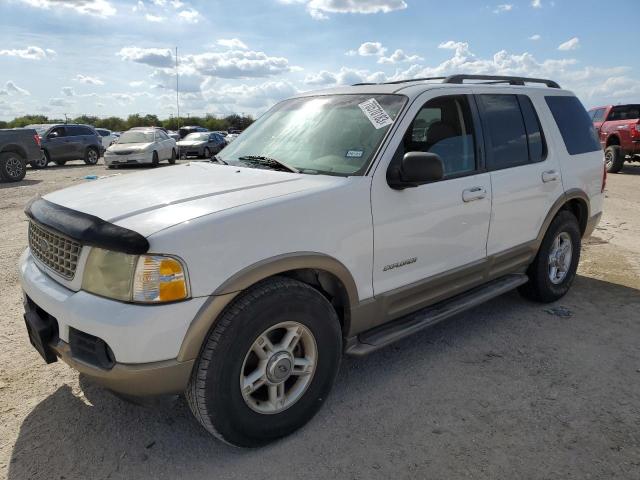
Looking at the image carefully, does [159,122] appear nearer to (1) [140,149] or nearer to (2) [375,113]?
(1) [140,149]

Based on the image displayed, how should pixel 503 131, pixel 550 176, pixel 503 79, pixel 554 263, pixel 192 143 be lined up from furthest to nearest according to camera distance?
pixel 192 143 < pixel 554 263 < pixel 503 79 < pixel 550 176 < pixel 503 131

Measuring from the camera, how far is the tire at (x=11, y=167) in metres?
14.4

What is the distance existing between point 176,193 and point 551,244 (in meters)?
3.31

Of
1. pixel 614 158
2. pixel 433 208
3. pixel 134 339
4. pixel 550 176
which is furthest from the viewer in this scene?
pixel 614 158

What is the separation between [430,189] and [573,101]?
2.55m

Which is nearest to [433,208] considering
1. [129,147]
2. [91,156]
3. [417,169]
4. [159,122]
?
[417,169]

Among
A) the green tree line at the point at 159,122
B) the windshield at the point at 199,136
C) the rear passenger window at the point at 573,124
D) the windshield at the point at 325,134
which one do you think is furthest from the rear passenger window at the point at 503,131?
the green tree line at the point at 159,122

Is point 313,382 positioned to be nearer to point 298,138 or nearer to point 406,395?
point 406,395

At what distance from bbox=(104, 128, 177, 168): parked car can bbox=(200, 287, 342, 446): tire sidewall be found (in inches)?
659

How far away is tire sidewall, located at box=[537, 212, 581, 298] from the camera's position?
4.54m

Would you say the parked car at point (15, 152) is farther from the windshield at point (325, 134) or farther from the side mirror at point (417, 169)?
the side mirror at point (417, 169)

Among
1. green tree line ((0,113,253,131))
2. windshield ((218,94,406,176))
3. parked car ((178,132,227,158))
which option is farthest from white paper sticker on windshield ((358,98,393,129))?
green tree line ((0,113,253,131))

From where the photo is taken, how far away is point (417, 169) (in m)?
2.96

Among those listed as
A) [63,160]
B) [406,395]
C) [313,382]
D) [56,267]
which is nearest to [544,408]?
[406,395]
